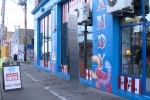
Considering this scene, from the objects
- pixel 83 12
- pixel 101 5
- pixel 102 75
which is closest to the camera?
pixel 102 75

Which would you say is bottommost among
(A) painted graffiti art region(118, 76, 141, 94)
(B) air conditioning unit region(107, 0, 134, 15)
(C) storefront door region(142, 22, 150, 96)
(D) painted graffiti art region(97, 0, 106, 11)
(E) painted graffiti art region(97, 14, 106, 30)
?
(A) painted graffiti art region(118, 76, 141, 94)

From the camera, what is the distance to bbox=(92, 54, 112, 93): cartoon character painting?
757 cm

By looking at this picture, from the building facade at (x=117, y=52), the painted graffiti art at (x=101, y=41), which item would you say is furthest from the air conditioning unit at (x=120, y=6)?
the painted graffiti art at (x=101, y=41)

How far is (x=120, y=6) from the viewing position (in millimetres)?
6508

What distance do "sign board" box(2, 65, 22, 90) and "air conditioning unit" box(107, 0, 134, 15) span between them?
182 inches

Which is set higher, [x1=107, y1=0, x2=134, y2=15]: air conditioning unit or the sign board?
[x1=107, y1=0, x2=134, y2=15]: air conditioning unit

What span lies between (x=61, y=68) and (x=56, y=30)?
2.48 meters

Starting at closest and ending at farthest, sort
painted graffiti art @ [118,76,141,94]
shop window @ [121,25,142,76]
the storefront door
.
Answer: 1. the storefront door
2. painted graffiti art @ [118,76,141,94]
3. shop window @ [121,25,142,76]

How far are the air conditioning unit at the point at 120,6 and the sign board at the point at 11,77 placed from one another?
182 inches

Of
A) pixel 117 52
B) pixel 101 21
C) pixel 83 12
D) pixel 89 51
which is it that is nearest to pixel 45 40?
pixel 89 51

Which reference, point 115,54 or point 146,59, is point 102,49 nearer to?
point 115,54

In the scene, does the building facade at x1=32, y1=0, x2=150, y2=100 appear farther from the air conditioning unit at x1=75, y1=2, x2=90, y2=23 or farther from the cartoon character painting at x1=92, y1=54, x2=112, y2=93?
the air conditioning unit at x1=75, y1=2, x2=90, y2=23

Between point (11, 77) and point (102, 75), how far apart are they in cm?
374

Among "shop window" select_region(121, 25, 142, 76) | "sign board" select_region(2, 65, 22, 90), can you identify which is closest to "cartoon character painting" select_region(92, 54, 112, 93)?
"shop window" select_region(121, 25, 142, 76)
